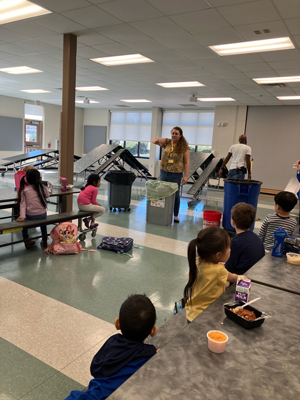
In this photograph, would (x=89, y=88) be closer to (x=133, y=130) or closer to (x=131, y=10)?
(x=133, y=130)

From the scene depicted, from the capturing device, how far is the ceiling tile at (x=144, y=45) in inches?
200

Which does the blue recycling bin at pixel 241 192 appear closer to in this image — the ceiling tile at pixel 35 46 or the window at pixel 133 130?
the ceiling tile at pixel 35 46

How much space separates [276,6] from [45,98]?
36.2 ft

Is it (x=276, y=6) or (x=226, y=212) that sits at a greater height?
(x=276, y=6)

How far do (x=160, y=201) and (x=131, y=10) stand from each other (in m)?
2.87

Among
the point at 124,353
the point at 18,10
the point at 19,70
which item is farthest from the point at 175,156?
the point at 19,70

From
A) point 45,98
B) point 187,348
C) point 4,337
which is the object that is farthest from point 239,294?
point 45,98

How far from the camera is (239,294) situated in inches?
56.5

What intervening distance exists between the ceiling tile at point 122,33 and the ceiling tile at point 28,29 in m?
0.90

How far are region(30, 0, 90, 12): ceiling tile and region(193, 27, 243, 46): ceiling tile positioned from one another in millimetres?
1700

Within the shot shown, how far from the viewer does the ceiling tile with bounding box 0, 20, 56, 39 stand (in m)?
4.70

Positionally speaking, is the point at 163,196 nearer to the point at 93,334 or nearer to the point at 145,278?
the point at 145,278

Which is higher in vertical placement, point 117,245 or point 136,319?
point 136,319

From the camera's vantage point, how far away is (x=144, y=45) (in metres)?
5.27
